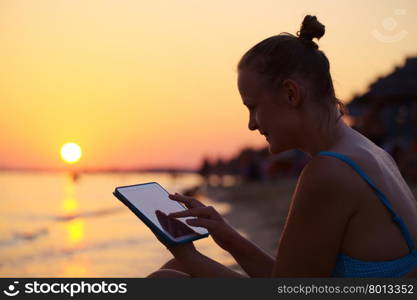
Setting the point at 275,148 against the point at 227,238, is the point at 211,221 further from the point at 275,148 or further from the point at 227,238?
the point at 275,148

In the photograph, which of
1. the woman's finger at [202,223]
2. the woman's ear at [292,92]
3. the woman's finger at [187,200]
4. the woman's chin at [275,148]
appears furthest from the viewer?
the woman's finger at [187,200]

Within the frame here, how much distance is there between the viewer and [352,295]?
1.81 metres

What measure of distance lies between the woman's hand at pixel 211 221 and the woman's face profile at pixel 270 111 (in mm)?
355

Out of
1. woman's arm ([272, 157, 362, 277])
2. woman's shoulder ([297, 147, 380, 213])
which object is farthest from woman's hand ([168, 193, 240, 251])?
woman's shoulder ([297, 147, 380, 213])

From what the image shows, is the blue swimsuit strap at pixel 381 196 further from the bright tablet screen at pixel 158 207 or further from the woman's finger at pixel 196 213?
the bright tablet screen at pixel 158 207

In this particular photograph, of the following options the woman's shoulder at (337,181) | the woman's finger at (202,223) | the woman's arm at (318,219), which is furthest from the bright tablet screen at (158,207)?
the woman's shoulder at (337,181)

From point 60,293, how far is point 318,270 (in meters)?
1.40

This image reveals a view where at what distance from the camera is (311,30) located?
196cm

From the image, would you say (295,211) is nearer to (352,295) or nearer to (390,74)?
(352,295)

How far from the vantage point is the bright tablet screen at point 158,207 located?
6.92 feet

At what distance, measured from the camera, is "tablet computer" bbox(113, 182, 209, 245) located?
80.7 inches

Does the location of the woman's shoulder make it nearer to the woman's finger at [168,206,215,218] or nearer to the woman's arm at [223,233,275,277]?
the woman's finger at [168,206,215,218]

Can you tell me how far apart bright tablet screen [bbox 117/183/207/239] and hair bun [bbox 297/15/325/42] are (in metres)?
0.88

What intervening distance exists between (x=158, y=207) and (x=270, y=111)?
0.65 metres
